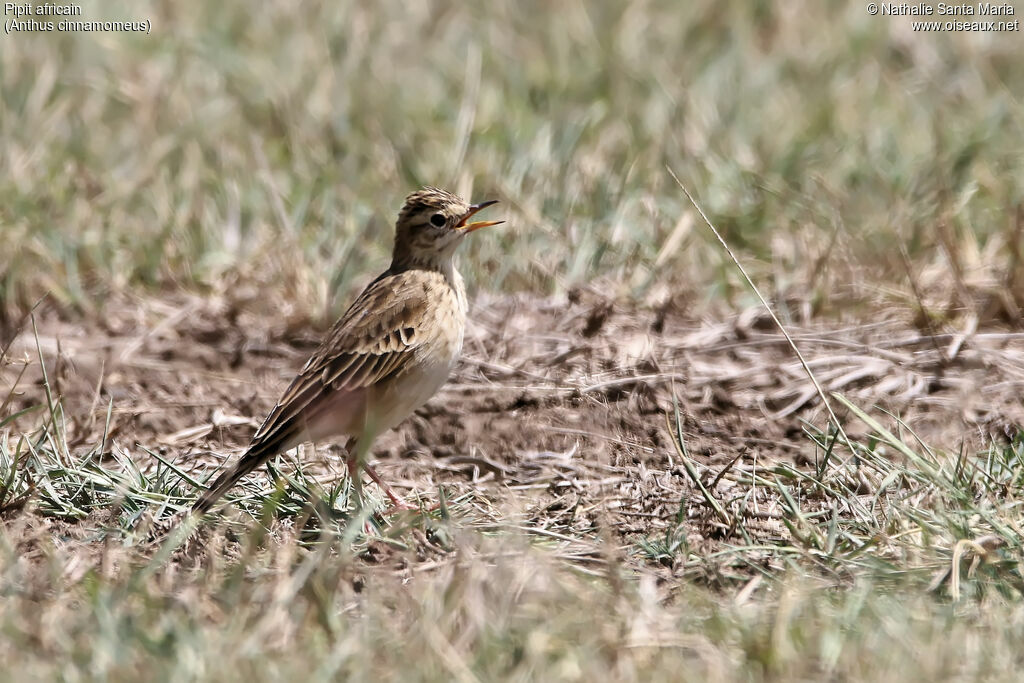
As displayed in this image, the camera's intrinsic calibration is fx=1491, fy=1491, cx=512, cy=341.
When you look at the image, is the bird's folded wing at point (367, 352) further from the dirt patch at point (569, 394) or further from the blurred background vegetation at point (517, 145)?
the blurred background vegetation at point (517, 145)

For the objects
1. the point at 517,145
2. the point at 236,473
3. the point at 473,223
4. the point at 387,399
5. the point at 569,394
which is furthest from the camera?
the point at 517,145

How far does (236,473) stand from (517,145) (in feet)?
12.5

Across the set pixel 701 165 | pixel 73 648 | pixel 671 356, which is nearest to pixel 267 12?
pixel 701 165

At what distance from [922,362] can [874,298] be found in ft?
2.04

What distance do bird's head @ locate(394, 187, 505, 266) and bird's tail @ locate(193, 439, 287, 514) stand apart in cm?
116

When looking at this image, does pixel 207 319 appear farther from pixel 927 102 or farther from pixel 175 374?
pixel 927 102

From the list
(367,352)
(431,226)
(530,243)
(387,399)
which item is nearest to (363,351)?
(367,352)

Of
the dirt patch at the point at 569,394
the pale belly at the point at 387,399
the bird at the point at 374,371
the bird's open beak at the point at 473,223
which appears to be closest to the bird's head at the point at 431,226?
the bird's open beak at the point at 473,223

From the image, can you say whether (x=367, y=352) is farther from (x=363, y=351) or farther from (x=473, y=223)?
(x=473, y=223)

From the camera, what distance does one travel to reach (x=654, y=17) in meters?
10.2

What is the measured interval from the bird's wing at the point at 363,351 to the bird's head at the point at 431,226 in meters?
0.23

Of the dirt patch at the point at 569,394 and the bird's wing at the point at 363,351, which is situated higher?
the bird's wing at the point at 363,351

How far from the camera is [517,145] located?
8.33 meters

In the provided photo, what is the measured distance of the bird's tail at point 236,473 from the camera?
4.96 meters
